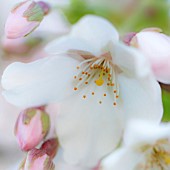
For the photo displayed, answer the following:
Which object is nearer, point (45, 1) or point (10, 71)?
point (10, 71)

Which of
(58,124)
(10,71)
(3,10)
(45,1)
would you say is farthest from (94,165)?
(3,10)

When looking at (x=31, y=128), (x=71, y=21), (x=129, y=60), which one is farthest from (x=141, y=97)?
(x=71, y=21)

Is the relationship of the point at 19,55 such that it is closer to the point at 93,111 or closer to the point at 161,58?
the point at 93,111

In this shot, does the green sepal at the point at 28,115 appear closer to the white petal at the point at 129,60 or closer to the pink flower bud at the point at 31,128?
the pink flower bud at the point at 31,128

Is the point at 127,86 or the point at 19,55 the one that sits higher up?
the point at 127,86

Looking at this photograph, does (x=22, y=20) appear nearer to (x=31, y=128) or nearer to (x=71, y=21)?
(x=31, y=128)

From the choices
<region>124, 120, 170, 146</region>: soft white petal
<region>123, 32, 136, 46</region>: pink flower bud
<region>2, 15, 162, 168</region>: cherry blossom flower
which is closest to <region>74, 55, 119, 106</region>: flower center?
<region>2, 15, 162, 168</region>: cherry blossom flower

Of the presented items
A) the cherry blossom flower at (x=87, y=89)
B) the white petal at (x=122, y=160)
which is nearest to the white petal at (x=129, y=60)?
the cherry blossom flower at (x=87, y=89)
